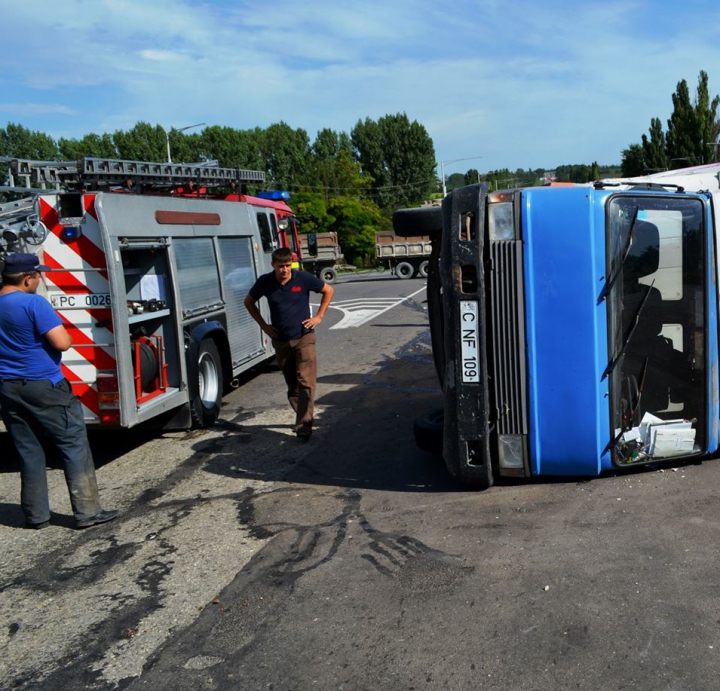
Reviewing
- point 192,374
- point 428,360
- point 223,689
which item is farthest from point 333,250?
point 223,689

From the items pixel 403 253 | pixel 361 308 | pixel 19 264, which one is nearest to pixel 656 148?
Result: pixel 403 253

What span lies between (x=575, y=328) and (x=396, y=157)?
276 feet

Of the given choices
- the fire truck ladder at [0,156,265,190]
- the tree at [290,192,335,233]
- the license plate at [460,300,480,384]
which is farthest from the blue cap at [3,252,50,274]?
the tree at [290,192,335,233]

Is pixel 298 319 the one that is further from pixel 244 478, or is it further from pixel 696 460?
pixel 696 460

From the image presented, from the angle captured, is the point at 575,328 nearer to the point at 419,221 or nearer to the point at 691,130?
the point at 419,221

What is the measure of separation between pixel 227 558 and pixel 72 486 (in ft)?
4.69

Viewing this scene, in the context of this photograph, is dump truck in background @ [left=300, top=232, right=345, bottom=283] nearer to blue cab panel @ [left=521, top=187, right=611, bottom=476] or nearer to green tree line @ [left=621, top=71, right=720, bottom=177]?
green tree line @ [left=621, top=71, right=720, bottom=177]

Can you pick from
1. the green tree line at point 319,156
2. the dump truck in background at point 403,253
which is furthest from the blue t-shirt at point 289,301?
the green tree line at point 319,156

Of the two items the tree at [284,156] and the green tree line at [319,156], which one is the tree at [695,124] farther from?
the tree at [284,156]

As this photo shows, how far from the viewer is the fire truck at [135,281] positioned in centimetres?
678

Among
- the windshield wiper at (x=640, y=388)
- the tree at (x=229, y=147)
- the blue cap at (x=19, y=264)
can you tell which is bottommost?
the windshield wiper at (x=640, y=388)

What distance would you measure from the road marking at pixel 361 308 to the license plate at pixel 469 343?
11644 mm

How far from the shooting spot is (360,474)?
643 centimetres

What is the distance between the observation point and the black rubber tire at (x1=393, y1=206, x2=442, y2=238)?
5.93m
